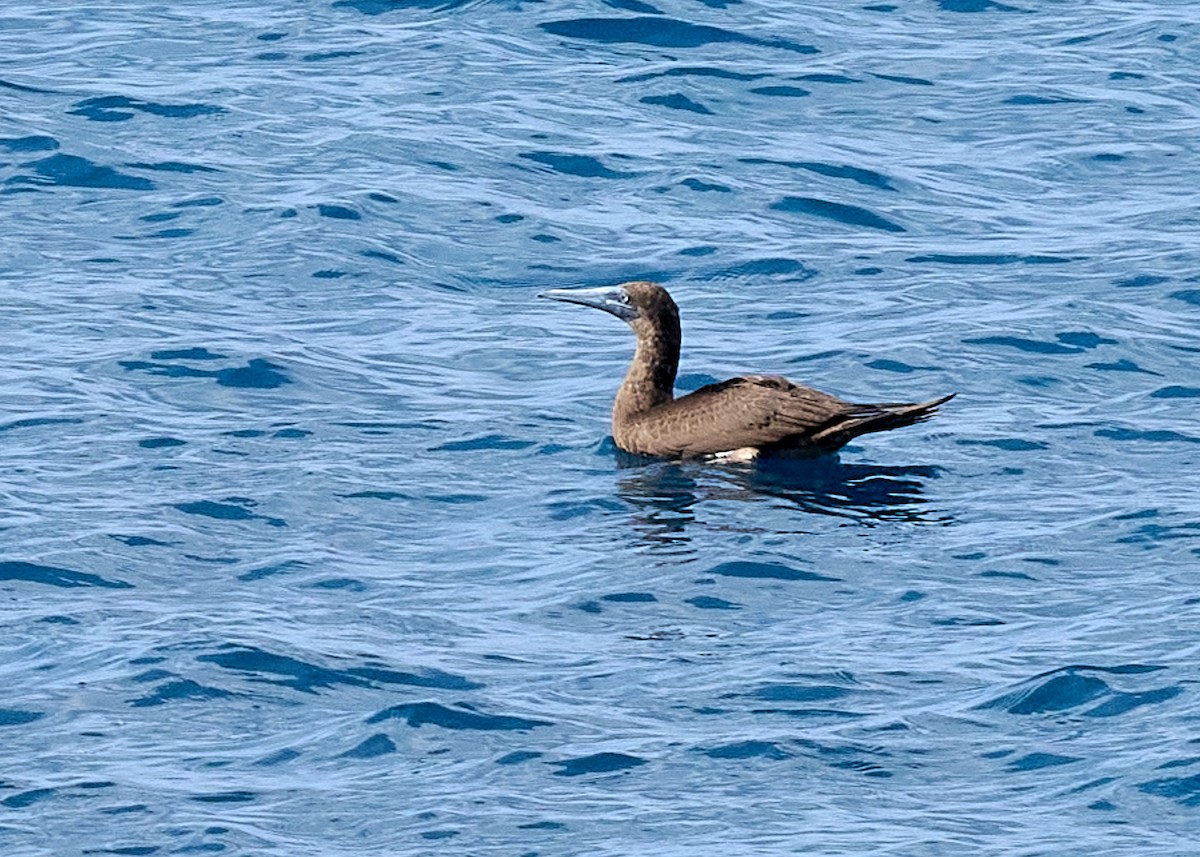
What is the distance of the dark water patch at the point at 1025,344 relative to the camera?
50.5 ft

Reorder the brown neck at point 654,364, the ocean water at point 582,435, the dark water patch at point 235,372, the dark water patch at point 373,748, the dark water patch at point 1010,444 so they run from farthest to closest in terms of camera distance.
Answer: the dark water patch at point 235,372 → the brown neck at point 654,364 → the dark water patch at point 1010,444 → the dark water patch at point 373,748 → the ocean water at point 582,435

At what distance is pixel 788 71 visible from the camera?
21.2 meters

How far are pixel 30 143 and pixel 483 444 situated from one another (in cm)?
677

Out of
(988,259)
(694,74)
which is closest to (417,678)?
(988,259)

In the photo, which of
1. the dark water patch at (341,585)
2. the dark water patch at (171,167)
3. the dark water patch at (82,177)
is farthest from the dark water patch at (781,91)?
the dark water patch at (341,585)

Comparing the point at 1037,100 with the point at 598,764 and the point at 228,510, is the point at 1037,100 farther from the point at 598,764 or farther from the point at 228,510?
the point at 598,764

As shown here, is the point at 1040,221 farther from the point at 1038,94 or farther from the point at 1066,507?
the point at 1066,507

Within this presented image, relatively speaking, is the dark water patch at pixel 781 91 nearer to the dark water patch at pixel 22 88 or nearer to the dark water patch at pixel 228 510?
the dark water patch at pixel 22 88

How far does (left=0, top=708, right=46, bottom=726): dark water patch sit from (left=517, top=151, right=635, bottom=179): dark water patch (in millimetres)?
9684

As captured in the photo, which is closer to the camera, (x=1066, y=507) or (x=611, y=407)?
(x=1066, y=507)

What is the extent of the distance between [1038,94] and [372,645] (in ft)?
38.0

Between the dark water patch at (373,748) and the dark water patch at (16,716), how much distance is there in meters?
1.16

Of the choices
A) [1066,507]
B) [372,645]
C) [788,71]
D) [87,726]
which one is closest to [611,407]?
[1066,507]

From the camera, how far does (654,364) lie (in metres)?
14.6
